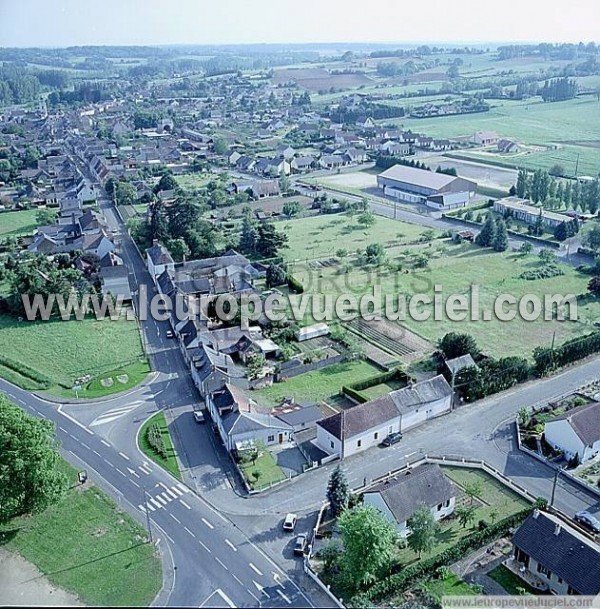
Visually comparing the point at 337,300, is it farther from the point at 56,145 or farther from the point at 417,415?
the point at 56,145

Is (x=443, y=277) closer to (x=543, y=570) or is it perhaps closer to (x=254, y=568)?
(x=543, y=570)

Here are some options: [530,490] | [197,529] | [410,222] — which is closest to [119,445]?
[197,529]

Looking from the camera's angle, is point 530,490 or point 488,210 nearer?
point 530,490

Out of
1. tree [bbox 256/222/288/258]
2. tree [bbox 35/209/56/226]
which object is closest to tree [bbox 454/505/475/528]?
tree [bbox 256/222/288/258]

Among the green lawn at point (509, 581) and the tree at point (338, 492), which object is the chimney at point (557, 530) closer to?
the green lawn at point (509, 581)

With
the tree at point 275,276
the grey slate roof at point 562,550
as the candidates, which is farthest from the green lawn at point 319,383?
the grey slate roof at point 562,550
